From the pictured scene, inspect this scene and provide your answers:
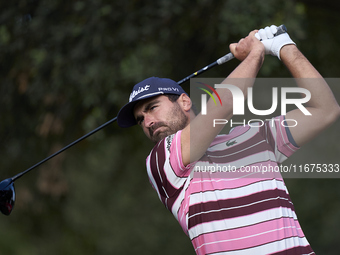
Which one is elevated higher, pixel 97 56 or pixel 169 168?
pixel 97 56

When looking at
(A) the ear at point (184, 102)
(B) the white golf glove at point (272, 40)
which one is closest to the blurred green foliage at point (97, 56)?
(A) the ear at point (184, 102)

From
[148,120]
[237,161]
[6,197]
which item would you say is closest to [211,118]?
[237,161]

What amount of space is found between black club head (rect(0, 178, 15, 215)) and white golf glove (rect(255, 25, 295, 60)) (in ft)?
6.84

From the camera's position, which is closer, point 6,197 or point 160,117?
point 160,117

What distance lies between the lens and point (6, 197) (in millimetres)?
3766

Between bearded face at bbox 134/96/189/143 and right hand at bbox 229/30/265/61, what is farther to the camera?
bearded face at bbox 134/96/189/143

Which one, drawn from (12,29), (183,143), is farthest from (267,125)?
(12,29)

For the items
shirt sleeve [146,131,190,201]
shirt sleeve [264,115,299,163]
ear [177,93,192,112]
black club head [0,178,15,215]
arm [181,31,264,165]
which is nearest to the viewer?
arm [181,31,264,165]

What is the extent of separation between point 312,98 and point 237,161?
0.52 m

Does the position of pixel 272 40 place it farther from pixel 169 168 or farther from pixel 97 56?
pixel 97 56

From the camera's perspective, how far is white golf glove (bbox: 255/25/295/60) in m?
2.79

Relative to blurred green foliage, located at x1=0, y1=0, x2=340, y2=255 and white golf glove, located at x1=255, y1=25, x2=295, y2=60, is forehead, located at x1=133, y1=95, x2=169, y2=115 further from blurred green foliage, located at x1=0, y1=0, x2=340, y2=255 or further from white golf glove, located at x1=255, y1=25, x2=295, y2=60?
blurred green foliage, located at x1=0, y1=0, x2=340, y2=255

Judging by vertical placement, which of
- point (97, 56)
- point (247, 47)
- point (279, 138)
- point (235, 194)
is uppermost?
point (97, 56)

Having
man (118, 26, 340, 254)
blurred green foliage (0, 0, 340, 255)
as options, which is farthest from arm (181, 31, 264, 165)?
blurred green foliage (0, 0, 340, 255)
